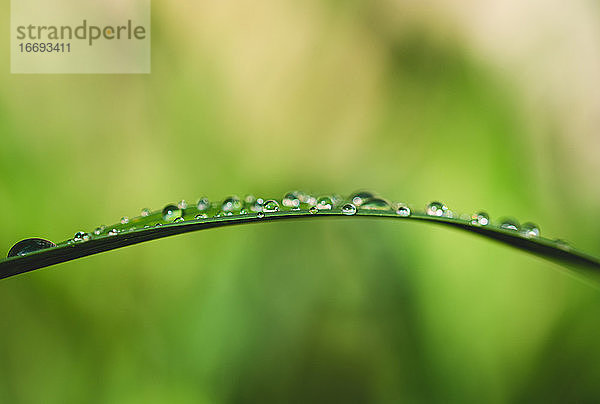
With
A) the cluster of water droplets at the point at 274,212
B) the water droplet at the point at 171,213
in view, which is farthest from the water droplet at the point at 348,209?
the water droplet at the point at 171,213

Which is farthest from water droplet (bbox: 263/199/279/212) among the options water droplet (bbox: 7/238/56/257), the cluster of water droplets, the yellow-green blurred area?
the yellow-green blurred area

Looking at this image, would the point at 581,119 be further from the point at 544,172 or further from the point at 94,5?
the point at 94,5

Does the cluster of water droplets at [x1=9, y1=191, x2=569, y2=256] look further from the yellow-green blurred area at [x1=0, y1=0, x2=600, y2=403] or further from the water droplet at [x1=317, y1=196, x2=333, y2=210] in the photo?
the yellow-green blurred area at [x1=0, y1=0, x2=600, y2=403]

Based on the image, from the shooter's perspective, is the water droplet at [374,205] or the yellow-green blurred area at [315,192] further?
the yellow-green blurred area at [315,192]

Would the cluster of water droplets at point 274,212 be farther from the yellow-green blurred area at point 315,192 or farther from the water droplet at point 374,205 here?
the yellow-green blurred area at point 315,192

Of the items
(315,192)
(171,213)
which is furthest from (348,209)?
(315,192)

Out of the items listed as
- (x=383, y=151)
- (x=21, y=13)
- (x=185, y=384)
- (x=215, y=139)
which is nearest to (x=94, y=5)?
(x=21, y=13)
